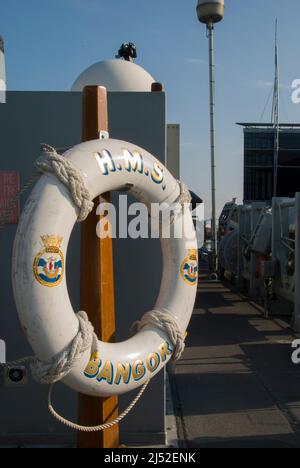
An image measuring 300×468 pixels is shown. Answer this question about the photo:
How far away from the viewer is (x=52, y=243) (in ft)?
8.61

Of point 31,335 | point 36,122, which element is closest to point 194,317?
point 36,122

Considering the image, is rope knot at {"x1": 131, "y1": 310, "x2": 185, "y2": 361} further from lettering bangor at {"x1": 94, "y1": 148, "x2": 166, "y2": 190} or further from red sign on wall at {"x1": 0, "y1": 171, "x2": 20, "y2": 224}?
red sign on wall at {"x1": 0, "y1": 171, "x2": 20, "y2": 224}

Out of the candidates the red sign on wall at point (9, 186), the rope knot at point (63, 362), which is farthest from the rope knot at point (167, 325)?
the red sign on wall at point (9, 186)

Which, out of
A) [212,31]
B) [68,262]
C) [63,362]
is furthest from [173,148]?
[212,31]

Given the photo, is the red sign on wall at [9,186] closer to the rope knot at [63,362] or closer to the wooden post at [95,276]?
the wooden post at [95,276]

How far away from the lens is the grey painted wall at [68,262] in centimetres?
376

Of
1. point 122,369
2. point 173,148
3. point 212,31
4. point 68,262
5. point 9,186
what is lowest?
point 122,369

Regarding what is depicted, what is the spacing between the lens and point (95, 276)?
9.95 feet

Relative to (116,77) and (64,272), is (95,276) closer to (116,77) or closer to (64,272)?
(64,272)

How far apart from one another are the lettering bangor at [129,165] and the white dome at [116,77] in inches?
73.8

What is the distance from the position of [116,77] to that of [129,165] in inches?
83.7

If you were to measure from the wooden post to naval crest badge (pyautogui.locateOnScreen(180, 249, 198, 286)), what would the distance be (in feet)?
1.65

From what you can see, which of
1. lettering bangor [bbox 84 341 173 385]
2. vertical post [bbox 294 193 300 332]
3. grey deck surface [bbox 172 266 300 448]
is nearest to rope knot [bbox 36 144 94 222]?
lettering bangor [bbox 84 341 173 385]
